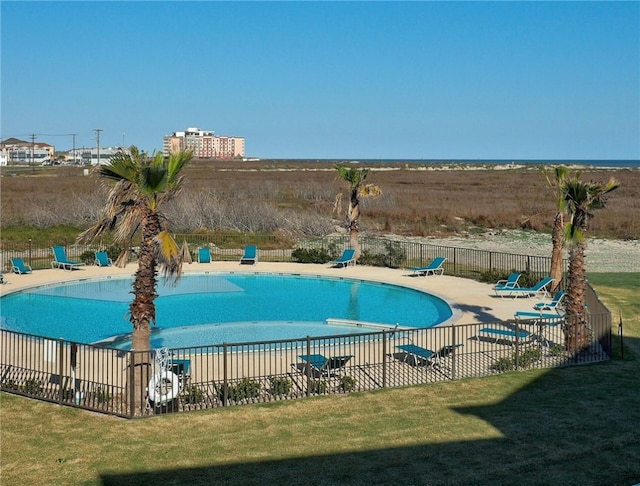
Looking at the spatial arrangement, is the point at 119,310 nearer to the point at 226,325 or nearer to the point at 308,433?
the point at 226,325

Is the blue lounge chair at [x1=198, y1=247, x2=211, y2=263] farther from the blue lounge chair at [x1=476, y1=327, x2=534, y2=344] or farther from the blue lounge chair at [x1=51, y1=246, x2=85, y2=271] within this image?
the blue lounge chair at [x1=476, y1=327, x2=534, y2=344]

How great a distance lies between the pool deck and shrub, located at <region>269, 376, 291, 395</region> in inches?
315

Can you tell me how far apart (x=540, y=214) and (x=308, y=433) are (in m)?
42.8

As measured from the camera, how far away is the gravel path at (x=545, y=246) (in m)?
32.9

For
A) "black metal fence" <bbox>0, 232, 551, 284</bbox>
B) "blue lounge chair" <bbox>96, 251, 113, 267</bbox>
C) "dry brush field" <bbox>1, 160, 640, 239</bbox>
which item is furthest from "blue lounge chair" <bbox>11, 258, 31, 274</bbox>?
"dry brush field" <bbox>1, 160, 640, 239</bbox>

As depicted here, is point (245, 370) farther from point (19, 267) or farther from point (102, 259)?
point (102, 259)

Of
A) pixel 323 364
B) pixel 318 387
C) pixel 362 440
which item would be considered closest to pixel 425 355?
pixel 323 364

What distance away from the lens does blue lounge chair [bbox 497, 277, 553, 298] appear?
76.4ft

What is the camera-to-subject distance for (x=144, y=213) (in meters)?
13.1

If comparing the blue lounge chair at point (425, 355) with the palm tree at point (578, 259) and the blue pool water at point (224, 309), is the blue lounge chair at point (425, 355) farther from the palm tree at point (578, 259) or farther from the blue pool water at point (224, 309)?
the blue pool water at point (224, 309)

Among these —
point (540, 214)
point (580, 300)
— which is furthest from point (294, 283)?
point (540, 214)

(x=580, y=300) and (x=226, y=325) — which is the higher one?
(x=580, y=300)

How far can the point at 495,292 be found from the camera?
24609mm

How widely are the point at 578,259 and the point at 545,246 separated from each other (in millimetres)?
24026
